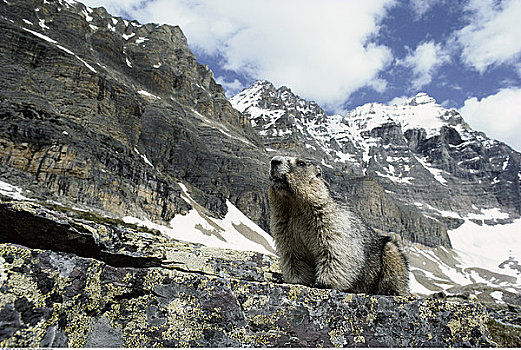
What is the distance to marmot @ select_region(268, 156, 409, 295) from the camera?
5.17 metres

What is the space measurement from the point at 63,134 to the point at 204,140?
3203 inches

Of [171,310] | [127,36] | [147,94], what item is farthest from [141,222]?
[127,36]

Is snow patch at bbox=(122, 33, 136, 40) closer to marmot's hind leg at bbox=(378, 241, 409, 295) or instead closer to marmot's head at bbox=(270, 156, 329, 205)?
marmot's head at bbox=(270, 156, 329, 205)

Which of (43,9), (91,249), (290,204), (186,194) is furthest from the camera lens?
(43,9)

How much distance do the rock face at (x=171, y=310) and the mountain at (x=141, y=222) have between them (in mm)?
11

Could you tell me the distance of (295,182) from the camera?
5.69 meters

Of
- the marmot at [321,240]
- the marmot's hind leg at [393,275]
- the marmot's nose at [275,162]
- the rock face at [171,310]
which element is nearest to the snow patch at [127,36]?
the marmot's nose at [275,162]

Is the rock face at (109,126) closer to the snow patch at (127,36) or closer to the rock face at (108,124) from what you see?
the rock face at (108,124)

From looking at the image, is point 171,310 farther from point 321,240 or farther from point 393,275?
point 393,275

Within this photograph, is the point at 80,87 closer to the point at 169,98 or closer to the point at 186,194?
the point at 186,194

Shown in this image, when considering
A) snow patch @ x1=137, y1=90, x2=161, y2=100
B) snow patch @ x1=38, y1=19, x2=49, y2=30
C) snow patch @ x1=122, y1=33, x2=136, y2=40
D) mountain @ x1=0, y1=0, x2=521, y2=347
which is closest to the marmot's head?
mountain @ x1=0, y1=0, x2=521, y2=347

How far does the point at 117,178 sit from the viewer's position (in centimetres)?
7438

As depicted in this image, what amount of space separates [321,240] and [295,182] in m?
1.10

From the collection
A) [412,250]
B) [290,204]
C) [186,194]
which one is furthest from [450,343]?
[412,250]
